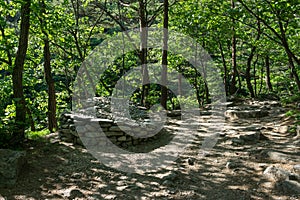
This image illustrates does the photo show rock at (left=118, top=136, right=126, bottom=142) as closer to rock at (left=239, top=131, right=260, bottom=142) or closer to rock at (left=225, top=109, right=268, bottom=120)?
rock at (left=239, top=131, right=260, bottom=142)

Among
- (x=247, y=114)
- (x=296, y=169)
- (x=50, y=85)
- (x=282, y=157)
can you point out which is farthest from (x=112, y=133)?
(x=247, y=114)

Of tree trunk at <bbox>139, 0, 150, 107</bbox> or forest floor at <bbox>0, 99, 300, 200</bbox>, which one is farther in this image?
tree trunk at <bbox>139, 0, 150, 107</bbox>

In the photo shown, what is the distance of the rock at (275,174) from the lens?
388cm

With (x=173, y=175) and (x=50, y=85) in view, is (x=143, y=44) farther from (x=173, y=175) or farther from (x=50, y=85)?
(x=173, y=175)

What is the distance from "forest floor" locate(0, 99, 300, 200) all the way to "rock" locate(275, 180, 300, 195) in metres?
0.01

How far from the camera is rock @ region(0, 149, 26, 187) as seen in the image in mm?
4223

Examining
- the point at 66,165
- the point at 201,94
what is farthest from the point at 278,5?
the point at 201,94

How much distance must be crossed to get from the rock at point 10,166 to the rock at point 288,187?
401cm

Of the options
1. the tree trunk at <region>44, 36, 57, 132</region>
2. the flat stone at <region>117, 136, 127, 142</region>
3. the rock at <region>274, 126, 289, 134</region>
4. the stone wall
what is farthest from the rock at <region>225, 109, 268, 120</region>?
the tree trunk at <region>44, 36, 57, 132</region>

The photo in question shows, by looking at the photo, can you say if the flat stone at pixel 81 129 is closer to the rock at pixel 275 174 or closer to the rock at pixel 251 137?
the rock at pixel 251 137

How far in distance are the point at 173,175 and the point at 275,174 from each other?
1570 mm

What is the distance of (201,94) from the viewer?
2283cm

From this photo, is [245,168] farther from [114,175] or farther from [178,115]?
[178,115]

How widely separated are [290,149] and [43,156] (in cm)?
487
